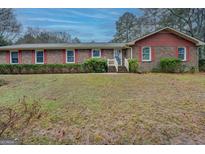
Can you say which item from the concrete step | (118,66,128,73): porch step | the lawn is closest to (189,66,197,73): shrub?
(118,66,128,73): porch step

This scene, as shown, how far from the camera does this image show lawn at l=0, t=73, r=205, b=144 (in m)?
4.70

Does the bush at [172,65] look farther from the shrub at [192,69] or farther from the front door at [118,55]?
the front door at [118,55]

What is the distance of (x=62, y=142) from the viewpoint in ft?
15.1

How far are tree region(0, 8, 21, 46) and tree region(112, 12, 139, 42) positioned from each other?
820 centimetres

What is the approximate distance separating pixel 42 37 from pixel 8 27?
3006mm

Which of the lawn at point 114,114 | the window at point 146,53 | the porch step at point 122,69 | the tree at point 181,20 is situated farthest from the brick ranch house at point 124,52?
the lawn at point 114,114

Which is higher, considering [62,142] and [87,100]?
[87,100]

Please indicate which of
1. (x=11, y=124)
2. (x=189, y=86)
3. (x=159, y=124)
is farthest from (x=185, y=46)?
(x=11, y=124)

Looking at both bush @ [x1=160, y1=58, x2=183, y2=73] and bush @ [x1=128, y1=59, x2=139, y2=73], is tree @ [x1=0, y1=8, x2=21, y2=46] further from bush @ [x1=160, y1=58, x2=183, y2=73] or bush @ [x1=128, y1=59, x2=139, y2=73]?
bush @ [x1=160, y1=58, x2=183, y2=73]

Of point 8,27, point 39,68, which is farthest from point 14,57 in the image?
point 8,27

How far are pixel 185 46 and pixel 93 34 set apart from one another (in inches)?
233

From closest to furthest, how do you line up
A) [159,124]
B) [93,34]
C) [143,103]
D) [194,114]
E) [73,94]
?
[159,124], [194,114], [143,103], [73,94], [93,34]

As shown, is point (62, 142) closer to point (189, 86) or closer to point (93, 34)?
point (189, 86)

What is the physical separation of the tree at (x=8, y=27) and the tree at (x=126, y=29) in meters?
8.20
